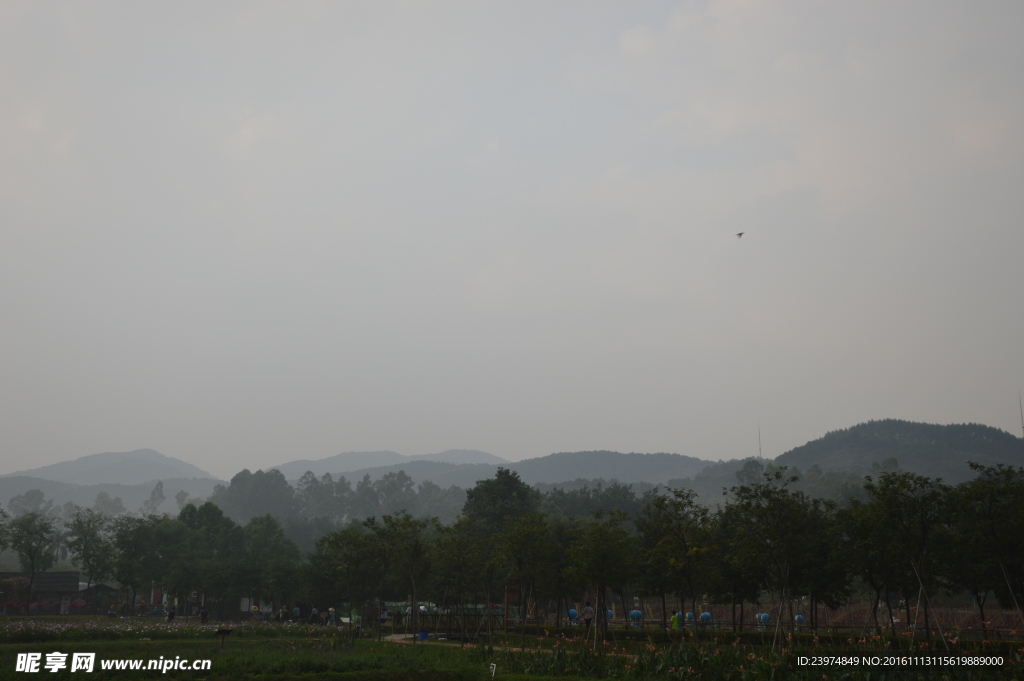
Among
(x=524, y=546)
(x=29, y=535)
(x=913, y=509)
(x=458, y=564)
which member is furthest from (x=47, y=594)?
(x=913, y=509)

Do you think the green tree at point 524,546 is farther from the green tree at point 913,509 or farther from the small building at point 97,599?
the small building at point 97,599

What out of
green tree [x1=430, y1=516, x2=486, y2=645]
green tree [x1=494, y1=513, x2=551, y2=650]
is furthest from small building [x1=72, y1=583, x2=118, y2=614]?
green tree [x1=494, y1=513, x2=551, y2=650]

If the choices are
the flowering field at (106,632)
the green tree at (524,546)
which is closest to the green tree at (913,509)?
the green tree at (524,546)

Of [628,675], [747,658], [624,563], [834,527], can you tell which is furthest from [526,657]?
Result: [834,527]

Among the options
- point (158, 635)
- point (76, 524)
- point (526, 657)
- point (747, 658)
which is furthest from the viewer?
point (76, 524)

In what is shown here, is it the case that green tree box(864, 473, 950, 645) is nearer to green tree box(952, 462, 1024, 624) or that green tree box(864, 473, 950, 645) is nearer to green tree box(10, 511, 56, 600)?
green tree box(952, 462, 1024, 624)

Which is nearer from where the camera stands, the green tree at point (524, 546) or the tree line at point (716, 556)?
the tree line at point (716, 556)

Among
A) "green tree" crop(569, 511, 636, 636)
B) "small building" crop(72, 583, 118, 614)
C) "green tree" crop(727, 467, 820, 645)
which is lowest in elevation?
"small building" crop(72, 583, 118, 614)

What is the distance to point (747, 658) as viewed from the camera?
2138cm

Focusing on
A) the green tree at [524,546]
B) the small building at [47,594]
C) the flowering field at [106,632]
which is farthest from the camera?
the small building at [47,594]

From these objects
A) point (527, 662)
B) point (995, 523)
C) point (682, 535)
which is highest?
point (995, 523)

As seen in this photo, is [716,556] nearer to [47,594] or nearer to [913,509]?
[913,509]

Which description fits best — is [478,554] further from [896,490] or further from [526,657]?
[896,490]

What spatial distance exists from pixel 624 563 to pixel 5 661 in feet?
86.6
